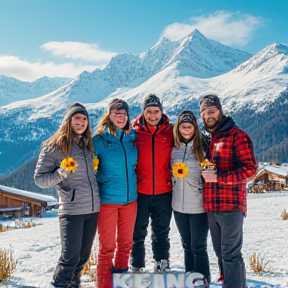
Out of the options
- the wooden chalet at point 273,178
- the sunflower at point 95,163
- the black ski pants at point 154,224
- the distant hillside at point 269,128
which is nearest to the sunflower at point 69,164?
the sunflower at point 95,163

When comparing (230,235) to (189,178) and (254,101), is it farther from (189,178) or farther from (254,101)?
(254,101)

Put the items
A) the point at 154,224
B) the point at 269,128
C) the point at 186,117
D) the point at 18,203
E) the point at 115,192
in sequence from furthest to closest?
the point at 269,128
the point at 18,203
the point at 154,224
the point at 186,117
the point at 115,192

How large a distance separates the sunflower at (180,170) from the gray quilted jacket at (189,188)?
0.05 meters

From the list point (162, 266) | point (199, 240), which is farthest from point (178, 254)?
point (199, 240)

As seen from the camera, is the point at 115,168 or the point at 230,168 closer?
the point at 230,168

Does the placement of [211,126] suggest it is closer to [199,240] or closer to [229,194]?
[229,194]

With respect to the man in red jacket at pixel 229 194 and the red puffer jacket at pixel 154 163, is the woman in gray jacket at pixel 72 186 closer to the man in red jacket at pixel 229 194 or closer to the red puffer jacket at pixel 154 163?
the red puffer jacket at pixel 154 163

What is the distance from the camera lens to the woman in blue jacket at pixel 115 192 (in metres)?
3.88

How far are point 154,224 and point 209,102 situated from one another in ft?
5.19

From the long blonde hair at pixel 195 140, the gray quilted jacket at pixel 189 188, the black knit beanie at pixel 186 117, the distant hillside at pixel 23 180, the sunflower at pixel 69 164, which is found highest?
the distant hillside at pixel 23 180

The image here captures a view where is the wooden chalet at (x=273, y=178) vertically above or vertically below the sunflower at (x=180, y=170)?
above

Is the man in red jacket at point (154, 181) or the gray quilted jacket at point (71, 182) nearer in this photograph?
the gray quilted jacket at point (71, 182)

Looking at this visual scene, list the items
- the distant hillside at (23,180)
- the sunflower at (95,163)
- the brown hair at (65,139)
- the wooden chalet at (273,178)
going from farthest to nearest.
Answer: the distant hillside at (23,180) → the wooden chalet at (273,178) → the sunflower at (95,163) → the brown hair at (65,139)

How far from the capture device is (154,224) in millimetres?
4297
